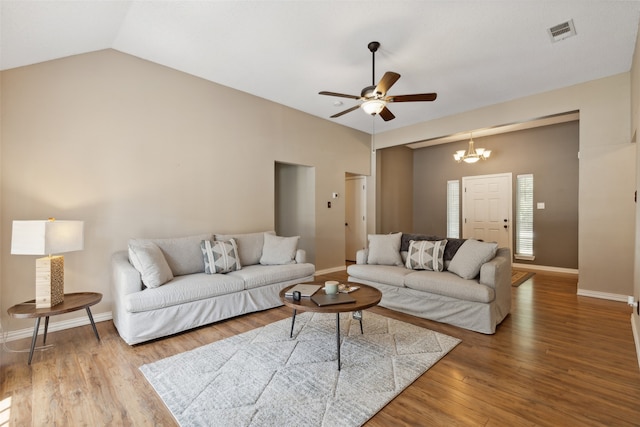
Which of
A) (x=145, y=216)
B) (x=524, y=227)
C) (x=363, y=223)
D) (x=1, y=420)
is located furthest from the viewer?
(x=363, y=223)

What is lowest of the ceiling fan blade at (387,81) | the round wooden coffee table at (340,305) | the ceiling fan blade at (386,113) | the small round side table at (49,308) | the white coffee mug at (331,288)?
the small round side table at (49,308)

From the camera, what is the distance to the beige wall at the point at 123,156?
2.75 meters

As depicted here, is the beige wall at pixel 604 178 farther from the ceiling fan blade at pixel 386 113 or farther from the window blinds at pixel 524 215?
the ceiling fan blade at pixel 386 113

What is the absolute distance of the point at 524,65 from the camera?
3502 mm

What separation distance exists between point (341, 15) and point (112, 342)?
361cm

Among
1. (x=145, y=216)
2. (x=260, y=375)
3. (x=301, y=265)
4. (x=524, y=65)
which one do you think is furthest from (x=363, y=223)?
(x=260, y=375)

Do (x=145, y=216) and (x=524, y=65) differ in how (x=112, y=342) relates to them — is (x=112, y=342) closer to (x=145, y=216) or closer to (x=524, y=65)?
(x=145, y=216)

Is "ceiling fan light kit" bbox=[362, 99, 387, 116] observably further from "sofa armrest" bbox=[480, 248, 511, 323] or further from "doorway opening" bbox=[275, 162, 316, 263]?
"doorway opening" bbox=[275, 162, 316, 263]

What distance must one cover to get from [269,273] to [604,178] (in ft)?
15.0

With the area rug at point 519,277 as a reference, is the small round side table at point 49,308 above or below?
above

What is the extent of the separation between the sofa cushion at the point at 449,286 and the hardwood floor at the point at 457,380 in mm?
345

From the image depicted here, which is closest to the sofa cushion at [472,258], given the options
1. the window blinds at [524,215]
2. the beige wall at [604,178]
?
the beige wall at [604,178]

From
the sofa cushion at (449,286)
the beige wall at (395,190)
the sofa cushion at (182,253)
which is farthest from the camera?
the beige wall at (395,190)

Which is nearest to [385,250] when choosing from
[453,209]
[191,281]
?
[191,281]
